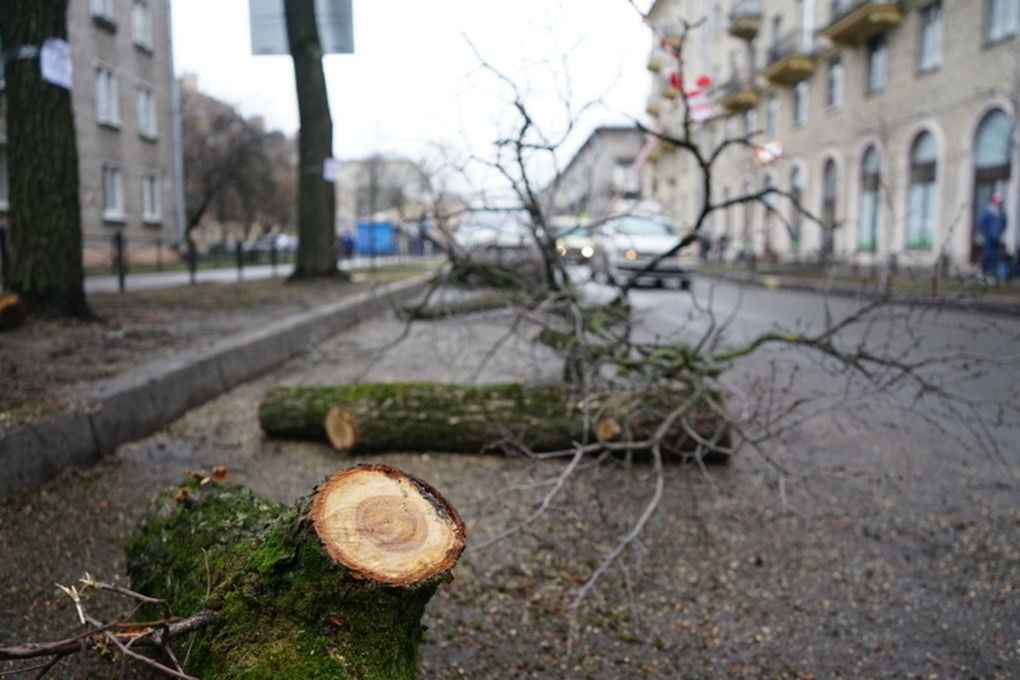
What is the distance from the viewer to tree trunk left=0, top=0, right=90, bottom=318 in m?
6.28

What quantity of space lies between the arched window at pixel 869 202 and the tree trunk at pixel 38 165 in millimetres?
21190

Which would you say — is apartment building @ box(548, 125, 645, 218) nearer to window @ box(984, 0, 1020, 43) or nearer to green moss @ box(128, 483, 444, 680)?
green moss @ box(128, 483, 444, 680)

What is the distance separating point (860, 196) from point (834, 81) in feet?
15.2

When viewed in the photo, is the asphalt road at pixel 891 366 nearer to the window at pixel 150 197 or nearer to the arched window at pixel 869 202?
the arched window at pixel 869 202

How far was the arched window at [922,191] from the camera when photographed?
69.5ft

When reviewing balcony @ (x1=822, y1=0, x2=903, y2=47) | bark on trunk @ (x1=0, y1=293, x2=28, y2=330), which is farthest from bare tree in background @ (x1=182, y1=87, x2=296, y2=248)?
bark on trunk @ (x1=0, y1=293, x2=28, y2=330)

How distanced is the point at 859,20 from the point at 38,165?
2231cm

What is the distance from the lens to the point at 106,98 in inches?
965

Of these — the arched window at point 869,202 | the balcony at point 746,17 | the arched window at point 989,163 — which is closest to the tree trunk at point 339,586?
the arched window at point 989,163

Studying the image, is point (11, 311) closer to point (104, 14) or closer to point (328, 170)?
point (328, 170)

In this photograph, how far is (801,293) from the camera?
17.9 m

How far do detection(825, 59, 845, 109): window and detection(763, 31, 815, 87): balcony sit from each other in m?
0.89

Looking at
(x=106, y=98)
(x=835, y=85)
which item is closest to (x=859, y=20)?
(x=835, y=85)

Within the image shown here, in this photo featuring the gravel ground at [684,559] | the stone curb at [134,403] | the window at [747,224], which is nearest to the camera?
the gravel ground at [684,559]
